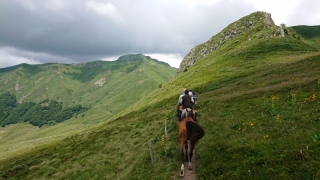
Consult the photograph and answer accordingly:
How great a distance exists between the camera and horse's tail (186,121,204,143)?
50.4ft

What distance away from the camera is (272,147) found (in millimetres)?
13836

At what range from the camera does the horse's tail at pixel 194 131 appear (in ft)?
50.4

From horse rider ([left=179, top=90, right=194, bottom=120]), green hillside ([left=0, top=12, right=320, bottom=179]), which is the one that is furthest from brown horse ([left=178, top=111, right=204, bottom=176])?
horse rider ([left=179, top=90, right=194, bottom=120])

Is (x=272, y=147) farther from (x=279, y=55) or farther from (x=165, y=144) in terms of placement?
(x=279, y=55)

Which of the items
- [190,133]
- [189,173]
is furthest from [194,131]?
[189,173]

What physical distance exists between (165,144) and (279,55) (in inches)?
1894

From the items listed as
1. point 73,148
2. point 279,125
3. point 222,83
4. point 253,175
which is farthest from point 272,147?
point 222,83

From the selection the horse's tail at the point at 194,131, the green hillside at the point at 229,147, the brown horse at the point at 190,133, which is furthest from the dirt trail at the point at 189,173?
the horse's tail at the point at 194,131

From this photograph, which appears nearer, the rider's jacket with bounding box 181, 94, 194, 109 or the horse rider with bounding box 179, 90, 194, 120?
the horse rider with bounding box 179, 90, 194, 120

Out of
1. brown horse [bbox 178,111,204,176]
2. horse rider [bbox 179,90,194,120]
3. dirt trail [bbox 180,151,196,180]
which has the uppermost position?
horse rider [bbox 179,90,194,120]

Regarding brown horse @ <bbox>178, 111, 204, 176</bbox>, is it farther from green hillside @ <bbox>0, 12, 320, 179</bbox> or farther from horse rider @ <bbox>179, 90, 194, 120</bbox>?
horse rider @ <bbox>179, 90, 194, 120</bbox>

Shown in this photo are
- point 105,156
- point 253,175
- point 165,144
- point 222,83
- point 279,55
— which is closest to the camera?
point 253,175

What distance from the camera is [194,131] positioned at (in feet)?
51.2

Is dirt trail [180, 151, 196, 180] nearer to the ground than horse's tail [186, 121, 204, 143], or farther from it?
nearer to the ground
